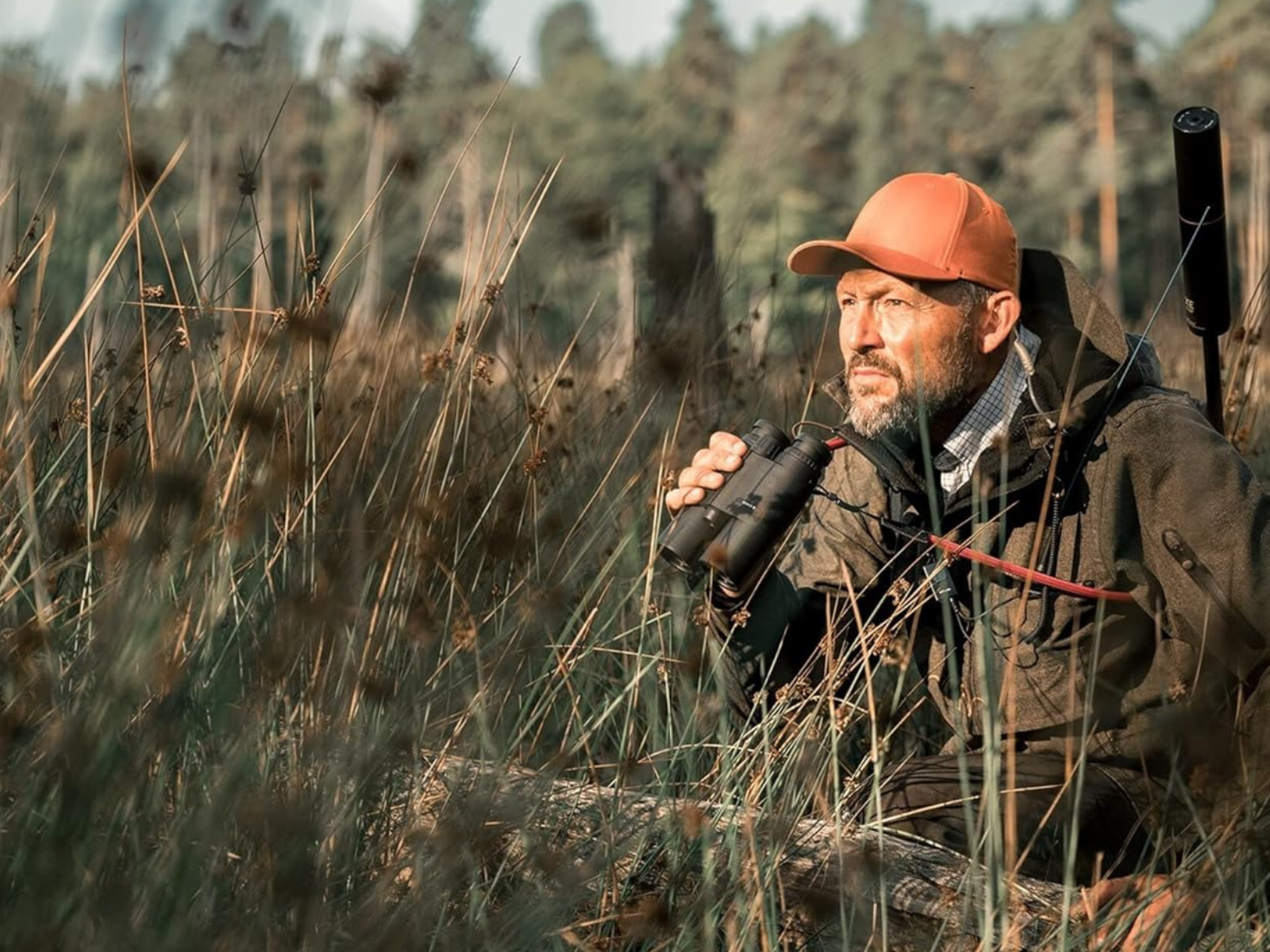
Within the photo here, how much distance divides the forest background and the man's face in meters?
0.25

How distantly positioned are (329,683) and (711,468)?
986mm

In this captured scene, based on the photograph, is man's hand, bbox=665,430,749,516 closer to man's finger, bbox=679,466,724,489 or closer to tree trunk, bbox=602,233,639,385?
man's finger, bbox=679,466,724,489

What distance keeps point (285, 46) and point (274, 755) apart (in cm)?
81

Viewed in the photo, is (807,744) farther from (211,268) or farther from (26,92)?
(26,92)

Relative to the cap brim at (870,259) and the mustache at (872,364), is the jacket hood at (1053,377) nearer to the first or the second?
the mustache at (872,364)

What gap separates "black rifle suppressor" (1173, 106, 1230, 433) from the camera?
305 centimetres

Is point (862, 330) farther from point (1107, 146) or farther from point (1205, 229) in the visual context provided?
point (1107, 146)

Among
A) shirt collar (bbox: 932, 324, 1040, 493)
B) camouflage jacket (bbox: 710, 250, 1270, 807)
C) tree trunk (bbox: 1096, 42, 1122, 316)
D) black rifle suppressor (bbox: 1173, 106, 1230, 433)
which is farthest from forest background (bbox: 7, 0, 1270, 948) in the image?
tree trunk (bbox: 1096, 42, 1122, 316)

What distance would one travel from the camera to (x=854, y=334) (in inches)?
120

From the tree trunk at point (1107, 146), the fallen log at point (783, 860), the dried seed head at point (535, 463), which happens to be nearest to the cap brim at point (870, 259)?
the dried seed head at point (535, 463)

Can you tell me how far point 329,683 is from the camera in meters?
1.89

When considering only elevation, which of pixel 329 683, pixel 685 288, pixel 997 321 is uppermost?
pixel 997 321

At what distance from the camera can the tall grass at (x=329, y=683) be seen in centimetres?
157

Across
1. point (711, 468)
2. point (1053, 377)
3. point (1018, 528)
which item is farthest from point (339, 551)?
point (1053, 377)
